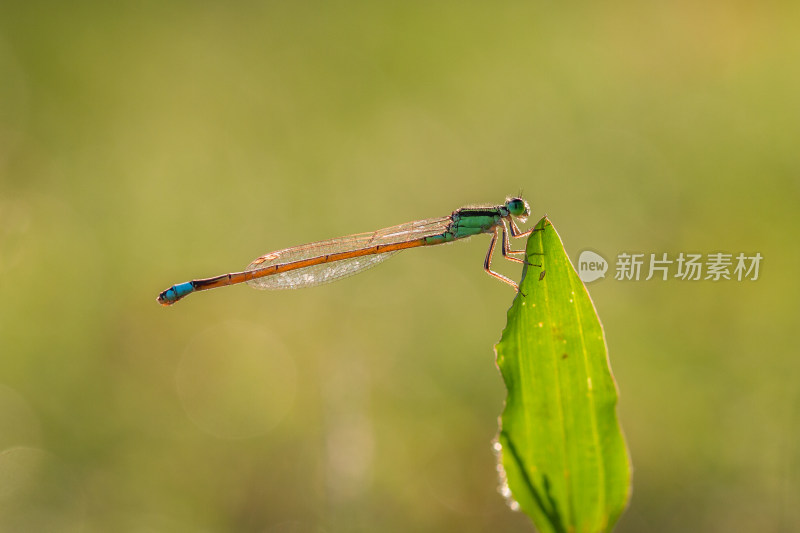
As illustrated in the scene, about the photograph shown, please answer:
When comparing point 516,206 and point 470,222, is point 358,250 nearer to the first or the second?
point 470,222

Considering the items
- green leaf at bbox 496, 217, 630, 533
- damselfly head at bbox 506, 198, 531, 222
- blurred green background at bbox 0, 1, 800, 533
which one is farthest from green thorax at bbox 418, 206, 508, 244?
green leaf at bbox 496, 217, 630, 533

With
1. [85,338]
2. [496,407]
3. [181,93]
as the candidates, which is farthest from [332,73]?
[496,407]

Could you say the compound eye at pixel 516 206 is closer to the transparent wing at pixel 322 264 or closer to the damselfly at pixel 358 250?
the damselfly at pixel 358 250

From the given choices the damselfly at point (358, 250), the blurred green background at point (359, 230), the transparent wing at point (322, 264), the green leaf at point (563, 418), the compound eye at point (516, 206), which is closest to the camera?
the green leaf at point (563, 418)

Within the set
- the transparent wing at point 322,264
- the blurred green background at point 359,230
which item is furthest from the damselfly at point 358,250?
the blurred green background at point 359,230

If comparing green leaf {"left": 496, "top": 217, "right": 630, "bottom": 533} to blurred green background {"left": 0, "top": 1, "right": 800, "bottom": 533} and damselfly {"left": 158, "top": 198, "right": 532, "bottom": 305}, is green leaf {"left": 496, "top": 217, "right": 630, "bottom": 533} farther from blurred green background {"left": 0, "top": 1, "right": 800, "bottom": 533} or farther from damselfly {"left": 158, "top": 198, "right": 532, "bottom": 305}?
blurred green background {"left": 0, "top": 1, "right": 800, "bottom": 533}
